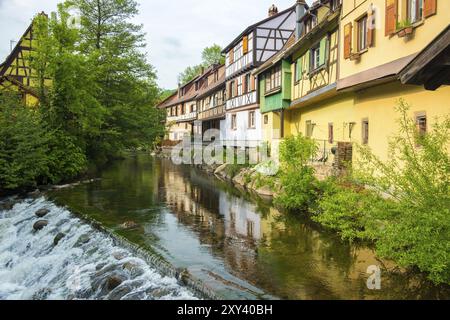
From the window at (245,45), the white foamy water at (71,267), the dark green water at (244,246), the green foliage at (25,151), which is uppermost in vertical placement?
the window at (245,45)

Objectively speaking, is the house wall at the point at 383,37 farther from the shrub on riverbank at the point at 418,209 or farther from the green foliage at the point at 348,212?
the green foliage at the point at 348,212

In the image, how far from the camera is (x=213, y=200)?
1761cm

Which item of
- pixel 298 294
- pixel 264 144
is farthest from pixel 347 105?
pixel 298 294

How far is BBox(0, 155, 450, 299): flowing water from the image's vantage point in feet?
25.3

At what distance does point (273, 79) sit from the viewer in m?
24.7

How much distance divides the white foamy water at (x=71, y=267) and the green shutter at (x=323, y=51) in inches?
437

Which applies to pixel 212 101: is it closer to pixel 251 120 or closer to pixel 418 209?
pixel 251 120

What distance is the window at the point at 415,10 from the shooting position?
9898 millimetres

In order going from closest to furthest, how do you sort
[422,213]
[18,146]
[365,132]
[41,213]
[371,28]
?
[422,213]
[371,28]
[365,132]
[41,213]
[18,146]

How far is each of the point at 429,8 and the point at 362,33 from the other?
12.4ft

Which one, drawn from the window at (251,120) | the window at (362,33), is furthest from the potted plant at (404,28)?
the window at (251,120)

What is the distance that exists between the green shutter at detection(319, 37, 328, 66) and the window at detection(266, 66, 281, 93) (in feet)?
20.1

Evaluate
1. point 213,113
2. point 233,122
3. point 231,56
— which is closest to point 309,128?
point 233,122
